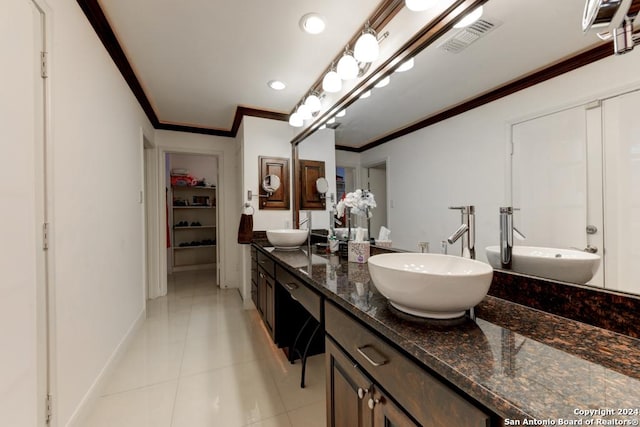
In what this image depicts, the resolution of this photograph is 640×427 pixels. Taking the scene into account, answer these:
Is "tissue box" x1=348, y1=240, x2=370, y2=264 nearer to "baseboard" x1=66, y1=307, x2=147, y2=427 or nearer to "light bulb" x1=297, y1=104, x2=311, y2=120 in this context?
"light bulb" x1=297, y1=104, x2=311, y2=120

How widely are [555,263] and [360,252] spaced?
3.04 ft

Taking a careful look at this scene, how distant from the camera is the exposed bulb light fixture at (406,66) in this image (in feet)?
4.71

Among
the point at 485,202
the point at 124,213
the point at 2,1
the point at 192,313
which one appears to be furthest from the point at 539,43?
the point at 192,313

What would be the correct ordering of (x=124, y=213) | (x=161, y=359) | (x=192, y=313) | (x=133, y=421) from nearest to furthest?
(x=133, y=421), (x=161, y=359), (x=124, y=213), (x=192, y=313)

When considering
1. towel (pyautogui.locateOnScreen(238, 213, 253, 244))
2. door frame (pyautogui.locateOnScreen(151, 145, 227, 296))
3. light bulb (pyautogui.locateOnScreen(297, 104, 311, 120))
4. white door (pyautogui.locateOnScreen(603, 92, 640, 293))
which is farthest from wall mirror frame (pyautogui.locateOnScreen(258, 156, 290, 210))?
white door (pyautogui.locateOnScreen(603, 92, 640, 293))

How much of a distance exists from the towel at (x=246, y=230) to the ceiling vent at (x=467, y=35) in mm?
2433

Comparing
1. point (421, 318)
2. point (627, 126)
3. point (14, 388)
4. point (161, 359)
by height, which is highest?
point (627, 126)

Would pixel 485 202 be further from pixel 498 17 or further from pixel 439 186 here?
pixel 498 17

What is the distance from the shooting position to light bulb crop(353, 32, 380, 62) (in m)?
1.59

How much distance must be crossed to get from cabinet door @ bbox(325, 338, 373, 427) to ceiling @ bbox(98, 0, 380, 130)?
185 cm

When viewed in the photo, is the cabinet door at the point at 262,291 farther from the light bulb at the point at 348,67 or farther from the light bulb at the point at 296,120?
the light bulb at the point at 348,67

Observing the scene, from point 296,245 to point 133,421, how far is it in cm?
155

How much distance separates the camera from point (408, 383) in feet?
2.15

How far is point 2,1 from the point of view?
0.92 metres
